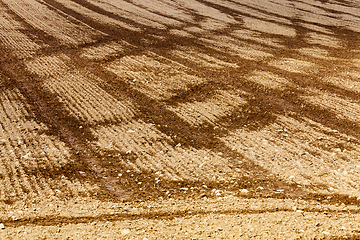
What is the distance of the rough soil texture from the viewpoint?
4.98 meters

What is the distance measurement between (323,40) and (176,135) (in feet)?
35.4

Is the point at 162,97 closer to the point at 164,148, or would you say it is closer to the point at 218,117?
the point at 218,117

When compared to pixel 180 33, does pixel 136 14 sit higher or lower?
higher

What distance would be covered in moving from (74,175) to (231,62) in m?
A: 7.55

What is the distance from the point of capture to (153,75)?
34.9ft

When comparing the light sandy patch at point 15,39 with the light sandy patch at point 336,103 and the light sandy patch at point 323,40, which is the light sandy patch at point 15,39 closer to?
the light sandy patch at point 336,103

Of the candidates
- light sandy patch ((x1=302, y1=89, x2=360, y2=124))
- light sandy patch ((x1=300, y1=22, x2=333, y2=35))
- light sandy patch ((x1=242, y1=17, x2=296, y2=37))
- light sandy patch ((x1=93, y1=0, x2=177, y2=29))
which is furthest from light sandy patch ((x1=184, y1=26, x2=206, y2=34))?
light sandy patch ((x1=302, y1=89, x2=360, y2=124))

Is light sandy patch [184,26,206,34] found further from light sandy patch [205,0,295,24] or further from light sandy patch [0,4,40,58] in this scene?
light sandy patch [0,4,40,58]

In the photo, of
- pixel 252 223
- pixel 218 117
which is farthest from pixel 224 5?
pixel 252 223

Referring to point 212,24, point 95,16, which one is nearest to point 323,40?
point 212,24

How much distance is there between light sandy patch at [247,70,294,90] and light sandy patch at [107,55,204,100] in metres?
1.70

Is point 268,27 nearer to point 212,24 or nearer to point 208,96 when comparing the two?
point 212,24

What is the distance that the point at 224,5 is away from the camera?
70.1 ft

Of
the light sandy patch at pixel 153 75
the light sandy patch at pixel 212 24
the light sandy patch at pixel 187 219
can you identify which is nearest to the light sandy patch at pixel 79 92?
the light sandy patch at pixel 153 75
